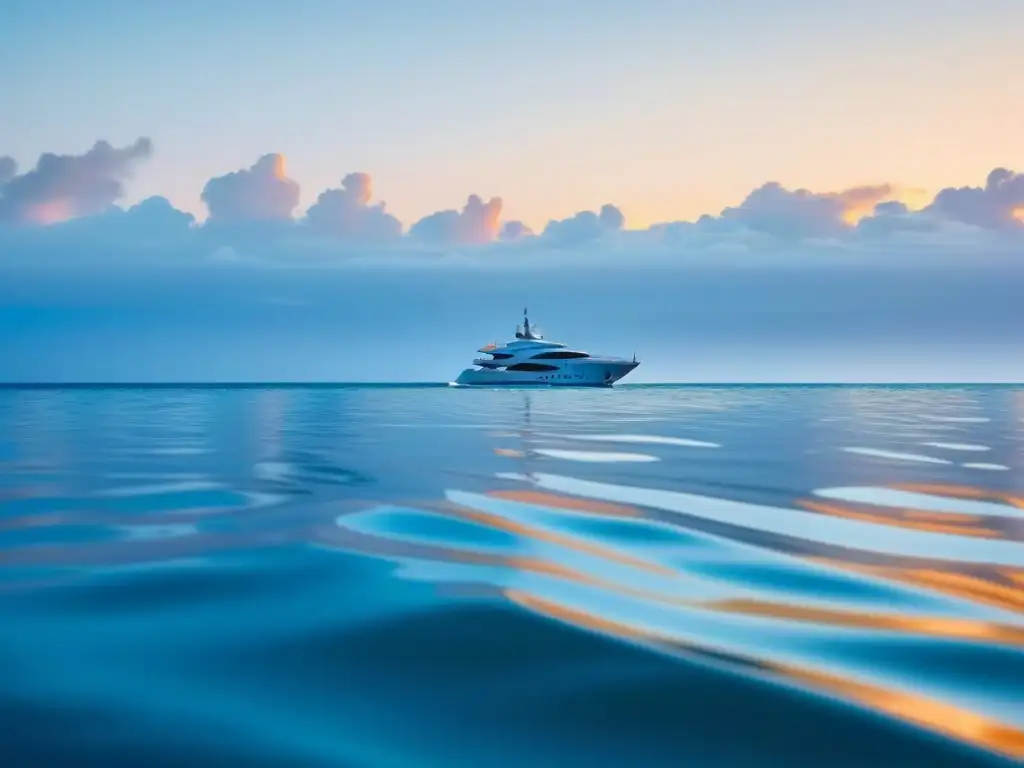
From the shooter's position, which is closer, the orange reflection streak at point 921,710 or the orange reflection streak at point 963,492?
the orange reflection streak at point 921,710

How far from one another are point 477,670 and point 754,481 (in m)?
7.61

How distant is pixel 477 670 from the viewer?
3.67 meters

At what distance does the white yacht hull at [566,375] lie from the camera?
8869cm

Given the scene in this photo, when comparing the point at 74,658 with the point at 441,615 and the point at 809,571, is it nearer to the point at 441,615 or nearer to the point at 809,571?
the point at 441,615

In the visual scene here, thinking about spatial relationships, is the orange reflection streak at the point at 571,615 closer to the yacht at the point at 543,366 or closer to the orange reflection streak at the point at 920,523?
the orange reflection streak at the point at 920,523

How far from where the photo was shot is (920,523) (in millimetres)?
7508

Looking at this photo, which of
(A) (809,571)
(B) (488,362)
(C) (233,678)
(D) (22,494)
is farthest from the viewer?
(B) (488,362)

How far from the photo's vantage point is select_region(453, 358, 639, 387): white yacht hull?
88.7 meters

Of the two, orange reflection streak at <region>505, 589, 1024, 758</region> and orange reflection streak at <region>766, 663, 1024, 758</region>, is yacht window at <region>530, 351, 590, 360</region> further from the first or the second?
orange reflection streak at <region>766, 663, 1024, 758</region>

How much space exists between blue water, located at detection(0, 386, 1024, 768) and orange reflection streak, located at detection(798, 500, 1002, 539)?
1.8 inches

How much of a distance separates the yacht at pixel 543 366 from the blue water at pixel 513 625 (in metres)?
78.8

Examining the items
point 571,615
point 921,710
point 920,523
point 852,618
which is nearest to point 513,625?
point 571,615

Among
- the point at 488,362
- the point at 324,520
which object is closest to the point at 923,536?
the point at 324,520

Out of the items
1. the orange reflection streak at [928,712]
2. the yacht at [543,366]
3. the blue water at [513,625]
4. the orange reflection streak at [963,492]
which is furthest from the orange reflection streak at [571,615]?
the yacht at [543,366]
